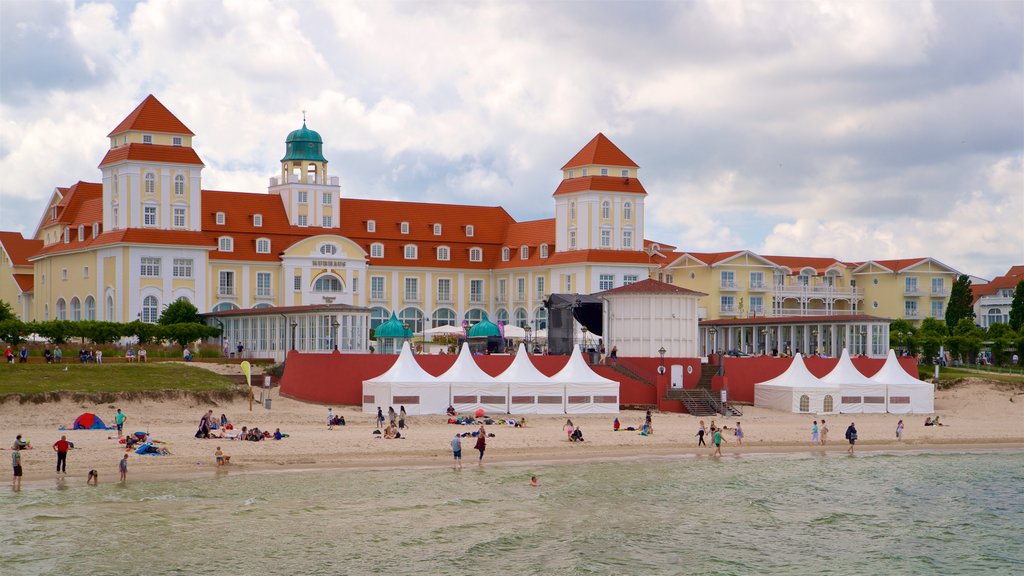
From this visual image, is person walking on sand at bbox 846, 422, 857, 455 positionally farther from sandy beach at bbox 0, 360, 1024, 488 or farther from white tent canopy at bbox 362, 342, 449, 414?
white tent canopy at bbox 362, 342, 449, 414

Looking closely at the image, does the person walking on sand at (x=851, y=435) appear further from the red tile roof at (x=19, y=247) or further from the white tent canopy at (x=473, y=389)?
the red tile roof at (x=19, y=247)

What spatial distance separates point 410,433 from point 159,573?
2289 centimetres

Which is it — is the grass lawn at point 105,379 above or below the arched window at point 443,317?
below

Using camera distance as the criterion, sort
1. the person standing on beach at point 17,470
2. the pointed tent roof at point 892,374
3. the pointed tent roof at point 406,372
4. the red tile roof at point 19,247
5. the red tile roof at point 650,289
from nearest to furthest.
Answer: the person standing on beach at point 17,470 → the pointed tent roof at point 406,372 → the pointed tent roof at point 892,374 → the red tile roof at point 650,289 → the red tile roof at point 19,247

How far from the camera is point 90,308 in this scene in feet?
273

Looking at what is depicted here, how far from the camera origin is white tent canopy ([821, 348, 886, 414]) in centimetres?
6556

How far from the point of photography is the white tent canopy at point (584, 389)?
200 ft

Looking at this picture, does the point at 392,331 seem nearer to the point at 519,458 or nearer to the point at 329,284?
the point at 519,458

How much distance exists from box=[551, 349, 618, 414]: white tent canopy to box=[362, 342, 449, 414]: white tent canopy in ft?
18.8

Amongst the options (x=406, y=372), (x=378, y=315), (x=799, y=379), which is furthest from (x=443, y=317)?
(x=406, y=372)

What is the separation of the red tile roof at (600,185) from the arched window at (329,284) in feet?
53.0

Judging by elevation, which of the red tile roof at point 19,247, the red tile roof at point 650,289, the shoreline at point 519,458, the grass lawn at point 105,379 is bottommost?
the shoreline at point 519,458

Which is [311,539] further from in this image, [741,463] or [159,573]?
[741,463]

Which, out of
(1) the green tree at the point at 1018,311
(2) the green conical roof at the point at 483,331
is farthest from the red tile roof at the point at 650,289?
(1) the green tree at the point at 1018,311
